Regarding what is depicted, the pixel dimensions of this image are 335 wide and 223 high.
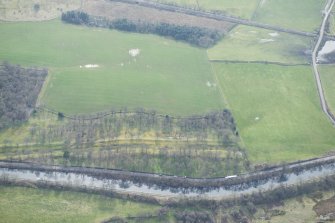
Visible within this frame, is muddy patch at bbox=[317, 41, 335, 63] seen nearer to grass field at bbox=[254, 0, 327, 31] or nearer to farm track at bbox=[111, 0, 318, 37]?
farm track at bbox=[111, 0, 318, 37]

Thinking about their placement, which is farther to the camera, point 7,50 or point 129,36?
point 129,36

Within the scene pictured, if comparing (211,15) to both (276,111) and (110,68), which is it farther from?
(276,111)

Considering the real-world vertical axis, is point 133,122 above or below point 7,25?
below

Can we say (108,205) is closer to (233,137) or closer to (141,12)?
(233,137)

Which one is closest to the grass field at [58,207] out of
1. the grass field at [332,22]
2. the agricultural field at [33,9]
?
the agricultural field at [33,9]

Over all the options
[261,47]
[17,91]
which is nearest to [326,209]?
[261,47]

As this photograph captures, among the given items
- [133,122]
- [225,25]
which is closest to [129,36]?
[225,25]

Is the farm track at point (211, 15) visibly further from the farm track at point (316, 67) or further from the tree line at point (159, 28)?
the tree line at point (159, 28)
